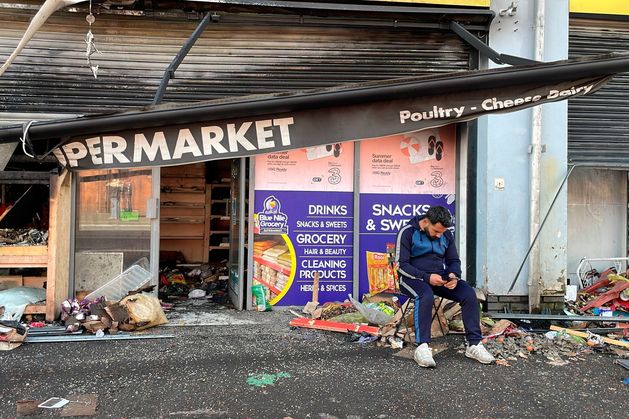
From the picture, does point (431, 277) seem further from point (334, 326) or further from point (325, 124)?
point (325, 124)

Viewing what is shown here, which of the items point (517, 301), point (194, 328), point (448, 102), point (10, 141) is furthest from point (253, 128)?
point (517, 301)

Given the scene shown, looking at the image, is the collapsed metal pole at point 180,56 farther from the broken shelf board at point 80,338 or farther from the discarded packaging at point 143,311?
the broken shelf board at point 80,338

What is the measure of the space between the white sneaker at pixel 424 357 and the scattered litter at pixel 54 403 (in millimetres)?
2953

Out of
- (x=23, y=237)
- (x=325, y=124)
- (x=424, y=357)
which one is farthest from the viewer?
(x=23, y=237)

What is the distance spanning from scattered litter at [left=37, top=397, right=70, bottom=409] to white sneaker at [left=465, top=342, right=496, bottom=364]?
3.53 metres

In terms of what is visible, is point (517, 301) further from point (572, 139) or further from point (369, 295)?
point (572, 139)

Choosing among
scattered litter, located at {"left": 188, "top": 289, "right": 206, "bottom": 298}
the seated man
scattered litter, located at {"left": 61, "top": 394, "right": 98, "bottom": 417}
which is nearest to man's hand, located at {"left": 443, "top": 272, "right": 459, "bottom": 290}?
the seated man

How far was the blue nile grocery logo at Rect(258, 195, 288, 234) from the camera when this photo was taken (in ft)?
20.5

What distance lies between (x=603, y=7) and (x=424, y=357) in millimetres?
5305

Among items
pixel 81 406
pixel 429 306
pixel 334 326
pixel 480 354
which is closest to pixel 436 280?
pixel 429 306

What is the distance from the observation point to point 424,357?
14.4ft

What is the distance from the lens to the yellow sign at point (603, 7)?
625 cm

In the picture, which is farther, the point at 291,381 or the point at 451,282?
the point at 451,282

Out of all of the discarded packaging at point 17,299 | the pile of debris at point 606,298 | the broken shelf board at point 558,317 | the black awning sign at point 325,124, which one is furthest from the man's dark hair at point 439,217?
the discarded packaging at point 17,299
